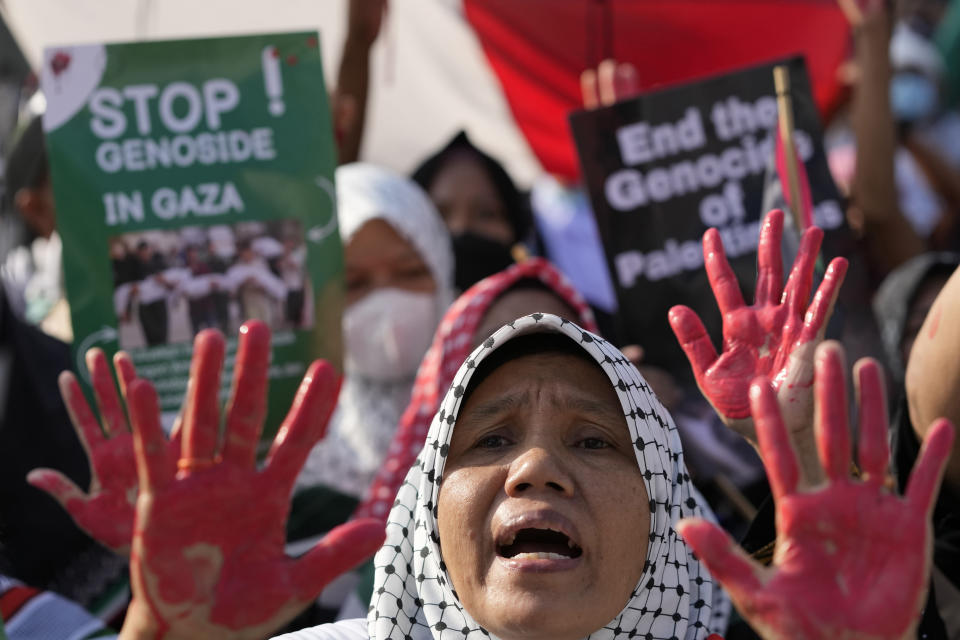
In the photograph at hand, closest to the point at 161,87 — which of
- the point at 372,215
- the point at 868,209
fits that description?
the point at 372,215

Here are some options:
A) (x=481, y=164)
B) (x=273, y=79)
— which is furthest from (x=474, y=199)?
(x=273, y=79)

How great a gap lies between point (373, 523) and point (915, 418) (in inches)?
43.3

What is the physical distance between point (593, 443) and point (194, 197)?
1.48 metres

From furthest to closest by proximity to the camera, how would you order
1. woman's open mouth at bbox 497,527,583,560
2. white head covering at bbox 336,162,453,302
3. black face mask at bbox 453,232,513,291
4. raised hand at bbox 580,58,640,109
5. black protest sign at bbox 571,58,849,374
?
raised hand at bbox 580,58,640,109, black face mask at bbox 453,232,513,291, white head covering at bbox 336,162,453,302, black protest sign at bbox 571,58,849,374, woman's open mouth at bbox 497,527,583,560

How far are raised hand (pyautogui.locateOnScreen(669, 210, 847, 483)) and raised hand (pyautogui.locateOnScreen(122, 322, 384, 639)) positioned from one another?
0.76 meters

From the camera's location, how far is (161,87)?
3045 mm

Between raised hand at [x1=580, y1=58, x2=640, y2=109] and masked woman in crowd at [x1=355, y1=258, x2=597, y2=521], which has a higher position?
raised hand at [x1=580, y1=58, x2=640, y2=109]

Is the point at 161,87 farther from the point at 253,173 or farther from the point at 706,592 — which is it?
the point at 706,592

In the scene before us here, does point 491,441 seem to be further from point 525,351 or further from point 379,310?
point 379,310

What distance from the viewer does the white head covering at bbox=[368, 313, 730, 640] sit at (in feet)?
6.37

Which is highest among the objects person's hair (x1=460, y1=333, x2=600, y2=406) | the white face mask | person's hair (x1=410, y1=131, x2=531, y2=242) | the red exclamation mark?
the red exclamation mark

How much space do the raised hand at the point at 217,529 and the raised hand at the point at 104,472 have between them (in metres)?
0.29

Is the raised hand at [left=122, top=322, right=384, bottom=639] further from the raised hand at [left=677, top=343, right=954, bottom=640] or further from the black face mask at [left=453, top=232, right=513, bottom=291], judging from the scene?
the black face mask at [left=453, top=232, right=513, bottom=291]

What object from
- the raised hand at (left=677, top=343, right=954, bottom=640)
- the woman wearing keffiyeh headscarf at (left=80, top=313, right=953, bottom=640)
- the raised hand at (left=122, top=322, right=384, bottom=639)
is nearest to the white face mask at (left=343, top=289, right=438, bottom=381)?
the woman wearing keffiyeh headscarf at (left=80, top=313, right=953, bottom=640)
